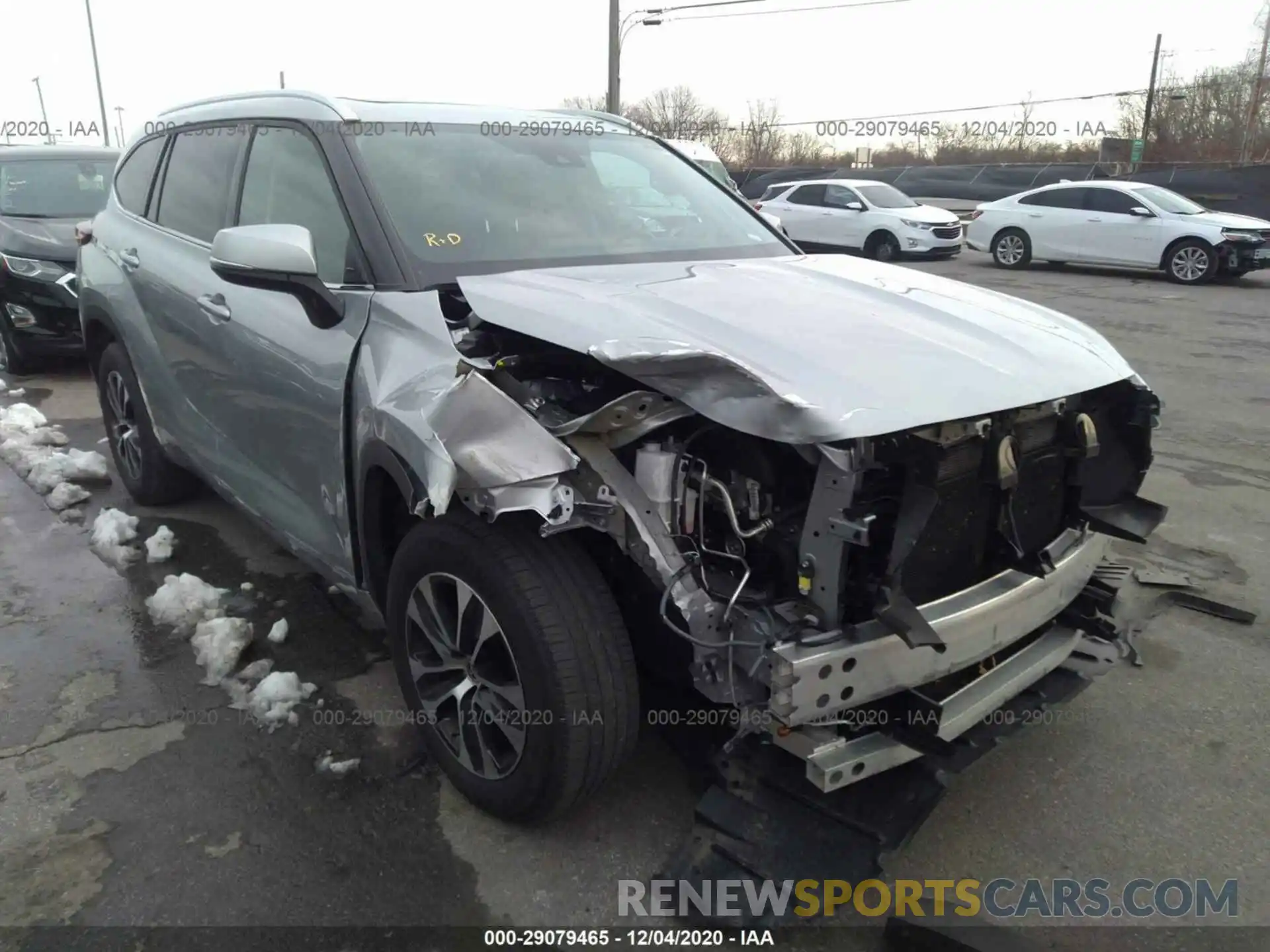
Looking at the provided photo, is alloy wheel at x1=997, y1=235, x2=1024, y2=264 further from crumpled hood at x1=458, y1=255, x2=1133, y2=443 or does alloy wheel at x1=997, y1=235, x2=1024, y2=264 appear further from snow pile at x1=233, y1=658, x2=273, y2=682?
snow pile at x1=233, y1=658, x2=273, y2=682

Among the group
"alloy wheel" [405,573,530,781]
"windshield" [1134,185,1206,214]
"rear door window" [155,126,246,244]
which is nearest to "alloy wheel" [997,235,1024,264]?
"windshield" [1134,185,1206,214]

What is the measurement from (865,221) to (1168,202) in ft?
16.2

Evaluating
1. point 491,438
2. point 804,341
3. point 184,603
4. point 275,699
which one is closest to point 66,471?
point 184,603

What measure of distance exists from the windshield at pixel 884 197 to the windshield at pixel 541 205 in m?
14.6

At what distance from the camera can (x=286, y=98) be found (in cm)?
328

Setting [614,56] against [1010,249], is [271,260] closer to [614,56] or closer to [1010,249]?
[1010,249]

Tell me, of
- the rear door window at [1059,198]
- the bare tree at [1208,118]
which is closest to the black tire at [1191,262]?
the rear door window at [1059,198]

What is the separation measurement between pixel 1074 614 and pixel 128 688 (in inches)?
125

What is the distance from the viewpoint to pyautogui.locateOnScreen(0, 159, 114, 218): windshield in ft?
26.6

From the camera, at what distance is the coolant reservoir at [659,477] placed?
2.12 metres

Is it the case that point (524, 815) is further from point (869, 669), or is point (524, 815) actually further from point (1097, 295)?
point (1097, 295)

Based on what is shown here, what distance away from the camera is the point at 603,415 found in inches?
82.4

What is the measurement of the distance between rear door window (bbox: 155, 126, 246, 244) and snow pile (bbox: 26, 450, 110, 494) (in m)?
1.96

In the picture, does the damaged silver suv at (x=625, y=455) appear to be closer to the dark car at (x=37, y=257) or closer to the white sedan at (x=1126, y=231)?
the dark car at (x=37, y=257)
